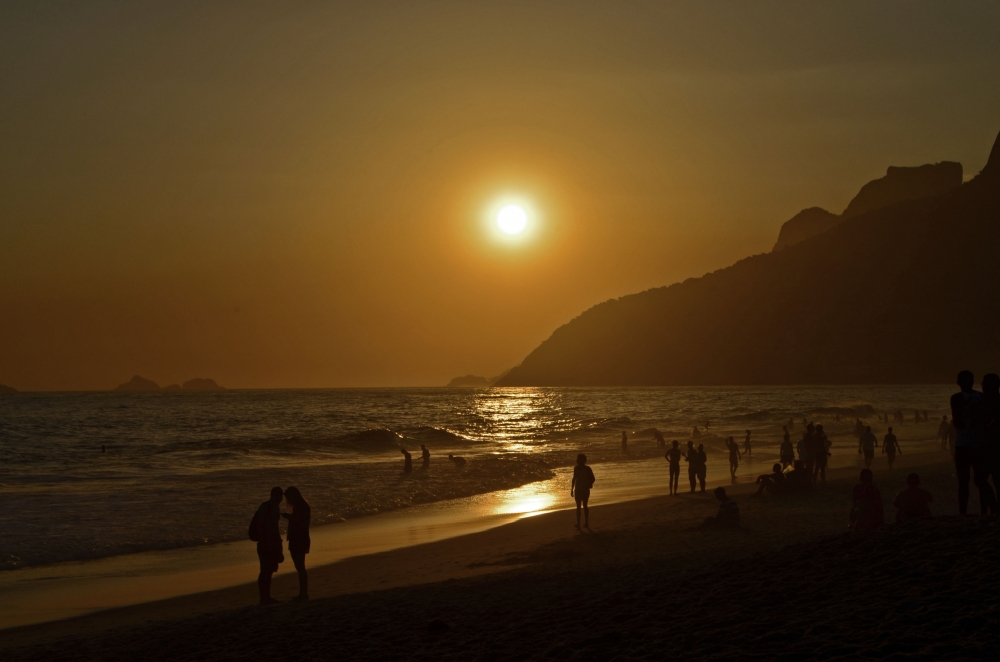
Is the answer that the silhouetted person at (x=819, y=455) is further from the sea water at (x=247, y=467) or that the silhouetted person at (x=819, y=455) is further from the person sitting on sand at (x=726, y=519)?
the person sitting on sand at (x=726, y=519)

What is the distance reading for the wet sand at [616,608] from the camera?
7.20 metres

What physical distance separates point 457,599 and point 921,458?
26.6m

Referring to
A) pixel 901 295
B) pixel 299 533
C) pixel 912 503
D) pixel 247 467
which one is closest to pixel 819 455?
pixel 912 503

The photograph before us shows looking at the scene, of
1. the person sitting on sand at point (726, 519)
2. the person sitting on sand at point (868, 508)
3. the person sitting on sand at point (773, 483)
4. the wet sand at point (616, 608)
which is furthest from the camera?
the person sitting on sand at point (773, 483)

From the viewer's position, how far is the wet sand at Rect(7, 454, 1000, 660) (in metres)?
7.20

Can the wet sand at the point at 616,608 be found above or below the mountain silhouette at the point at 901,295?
below

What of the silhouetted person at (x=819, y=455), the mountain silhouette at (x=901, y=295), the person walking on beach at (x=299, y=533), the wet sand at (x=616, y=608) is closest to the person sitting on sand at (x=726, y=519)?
the wet sand at (x=616, y=608)

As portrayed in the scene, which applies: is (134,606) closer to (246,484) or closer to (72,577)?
(72,577)

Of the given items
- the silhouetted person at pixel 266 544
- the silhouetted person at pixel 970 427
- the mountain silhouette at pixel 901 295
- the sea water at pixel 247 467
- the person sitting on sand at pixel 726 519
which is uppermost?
the mountain silhouette at pixel 901 295

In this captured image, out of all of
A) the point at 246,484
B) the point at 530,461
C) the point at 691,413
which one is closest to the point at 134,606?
the point at 246,484

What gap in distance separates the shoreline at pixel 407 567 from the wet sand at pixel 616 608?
55mm

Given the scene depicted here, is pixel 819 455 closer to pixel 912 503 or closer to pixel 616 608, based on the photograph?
pixel 912 503

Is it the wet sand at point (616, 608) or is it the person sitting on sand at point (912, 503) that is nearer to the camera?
the wet sand at point (616, 608)

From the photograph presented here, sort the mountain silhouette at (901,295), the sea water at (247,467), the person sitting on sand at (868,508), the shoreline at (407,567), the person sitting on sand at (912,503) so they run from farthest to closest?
the mountain silhouette at (901,295), the sea water at (247,467), the person sitting on sand at (868,508), the shoreline at (407,567), the person sitting on sand at (912,503)
